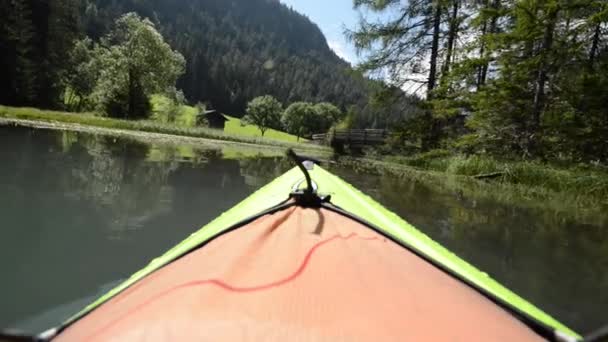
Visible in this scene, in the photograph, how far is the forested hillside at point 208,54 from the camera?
25.9 m

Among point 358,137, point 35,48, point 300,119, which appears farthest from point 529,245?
point 300,119

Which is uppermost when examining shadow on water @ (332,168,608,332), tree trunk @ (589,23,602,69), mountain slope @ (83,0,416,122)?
mountain slope @ (83,0,416,122)

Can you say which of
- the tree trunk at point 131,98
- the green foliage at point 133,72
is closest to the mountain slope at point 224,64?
the green foliage at point 133,72

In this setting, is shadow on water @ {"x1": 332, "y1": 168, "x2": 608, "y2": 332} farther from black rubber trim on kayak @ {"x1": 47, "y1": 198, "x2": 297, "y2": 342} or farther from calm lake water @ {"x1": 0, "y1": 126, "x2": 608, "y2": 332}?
black rubber trim on kayak @ {"x1": 47, "y1": 198, "x2": 297, "y2": 342}

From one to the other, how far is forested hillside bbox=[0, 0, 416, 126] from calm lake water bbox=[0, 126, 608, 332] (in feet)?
35.1

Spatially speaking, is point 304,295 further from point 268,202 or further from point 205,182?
point 205,182

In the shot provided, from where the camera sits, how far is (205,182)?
6.02 m

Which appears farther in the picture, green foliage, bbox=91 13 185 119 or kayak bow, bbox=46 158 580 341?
green foliage, bbox=91 13 185 119

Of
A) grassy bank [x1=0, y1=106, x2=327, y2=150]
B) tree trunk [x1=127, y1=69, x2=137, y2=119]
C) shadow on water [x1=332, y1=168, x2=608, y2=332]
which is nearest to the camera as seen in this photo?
shadow on water [x1=332, y1=168, x2=608, y2=332]

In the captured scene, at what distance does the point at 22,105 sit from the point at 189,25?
346ft

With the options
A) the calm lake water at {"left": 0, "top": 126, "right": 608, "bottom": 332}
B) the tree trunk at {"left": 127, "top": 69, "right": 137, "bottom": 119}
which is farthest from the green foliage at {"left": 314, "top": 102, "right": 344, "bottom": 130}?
the calm lake water at {"left": 0, "top": 126, "right": 608, "bottom": 332}

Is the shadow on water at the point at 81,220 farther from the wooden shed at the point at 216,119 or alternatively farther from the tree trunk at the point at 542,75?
the wooden shed at the point at 216,119

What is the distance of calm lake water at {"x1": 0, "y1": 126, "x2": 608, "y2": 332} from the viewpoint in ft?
7.50

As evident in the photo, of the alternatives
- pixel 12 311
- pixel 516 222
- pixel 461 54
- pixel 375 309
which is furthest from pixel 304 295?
pixel 461 54
